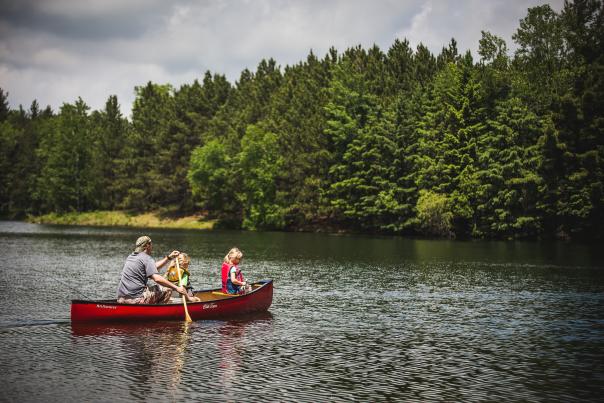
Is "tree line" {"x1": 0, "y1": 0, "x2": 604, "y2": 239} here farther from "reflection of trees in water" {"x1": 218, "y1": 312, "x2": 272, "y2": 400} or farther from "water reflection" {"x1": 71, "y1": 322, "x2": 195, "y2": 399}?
"water reflection" {"x1": 71, "y1": 322, "x2": 195, "y2": 399}

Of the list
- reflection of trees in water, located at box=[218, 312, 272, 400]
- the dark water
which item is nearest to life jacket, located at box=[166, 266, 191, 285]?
the dark water

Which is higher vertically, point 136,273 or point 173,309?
point 136,273

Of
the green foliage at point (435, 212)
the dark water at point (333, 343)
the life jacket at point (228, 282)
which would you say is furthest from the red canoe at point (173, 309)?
the green foliage at point (435, 212)

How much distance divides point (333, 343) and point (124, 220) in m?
98.9

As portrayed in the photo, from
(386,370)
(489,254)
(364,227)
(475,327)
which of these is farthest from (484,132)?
(386,370)

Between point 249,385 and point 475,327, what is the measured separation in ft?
33.6

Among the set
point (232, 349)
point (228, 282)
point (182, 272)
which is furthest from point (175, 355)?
point (228, 282)

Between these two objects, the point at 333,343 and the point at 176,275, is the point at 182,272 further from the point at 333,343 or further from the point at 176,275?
the point at 333,343

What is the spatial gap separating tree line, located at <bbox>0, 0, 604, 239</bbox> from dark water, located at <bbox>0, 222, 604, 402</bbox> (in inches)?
1473

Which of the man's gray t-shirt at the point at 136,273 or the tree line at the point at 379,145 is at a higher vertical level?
the tree line at the point at 379,145

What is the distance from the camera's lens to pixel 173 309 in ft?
69.3

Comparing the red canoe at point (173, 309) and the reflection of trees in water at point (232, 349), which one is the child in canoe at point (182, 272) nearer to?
the red canoe at point (173, 309)

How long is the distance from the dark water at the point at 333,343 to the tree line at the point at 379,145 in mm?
37412

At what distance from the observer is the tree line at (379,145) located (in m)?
70.7
